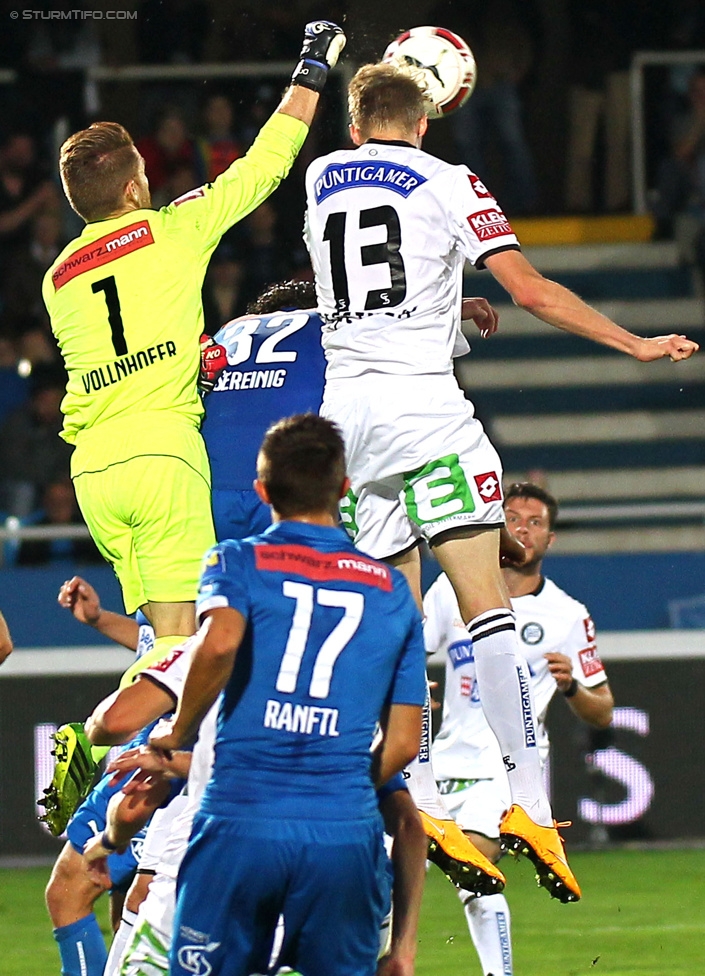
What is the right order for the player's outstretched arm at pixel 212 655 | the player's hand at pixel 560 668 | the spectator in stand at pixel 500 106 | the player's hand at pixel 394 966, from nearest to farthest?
1. the player's outstretched arm at pixel 212 655
2. the player's hand at pixel 394 966
3. the player's hand at pixel 560 668
4. the spectator in stand at pixel 500 106

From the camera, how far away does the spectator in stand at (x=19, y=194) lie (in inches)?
506

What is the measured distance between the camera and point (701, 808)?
34.4ft

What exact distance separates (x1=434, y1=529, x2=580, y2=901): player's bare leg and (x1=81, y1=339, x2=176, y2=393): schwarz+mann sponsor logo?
1037 millimetres

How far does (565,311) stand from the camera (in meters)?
5.40

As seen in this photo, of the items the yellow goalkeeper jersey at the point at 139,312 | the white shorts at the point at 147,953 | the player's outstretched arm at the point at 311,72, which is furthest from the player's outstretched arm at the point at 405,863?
the player's outstretched arm at the point at 311,72

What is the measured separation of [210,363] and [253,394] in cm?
17

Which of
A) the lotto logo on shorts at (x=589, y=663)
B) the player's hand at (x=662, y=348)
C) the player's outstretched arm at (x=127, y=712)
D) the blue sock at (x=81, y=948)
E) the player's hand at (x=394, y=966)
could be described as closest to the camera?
the player's outstretched arm at (x=127, y=712)

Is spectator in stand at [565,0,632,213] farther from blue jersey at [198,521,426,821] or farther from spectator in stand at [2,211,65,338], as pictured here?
blue jersey at [198,521,426,821]

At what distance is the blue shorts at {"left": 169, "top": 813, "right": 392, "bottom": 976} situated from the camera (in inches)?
156

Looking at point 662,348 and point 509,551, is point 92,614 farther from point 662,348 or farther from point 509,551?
point 662,348

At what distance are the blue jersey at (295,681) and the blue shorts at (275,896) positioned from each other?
0.16 feet

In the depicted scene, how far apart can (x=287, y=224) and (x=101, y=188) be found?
6070mm

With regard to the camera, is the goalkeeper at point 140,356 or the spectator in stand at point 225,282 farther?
the spectator in stand at point 225,282

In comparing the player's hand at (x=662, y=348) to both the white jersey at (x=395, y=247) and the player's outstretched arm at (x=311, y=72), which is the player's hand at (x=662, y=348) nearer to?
the white jersey at (x=395, y=247)
